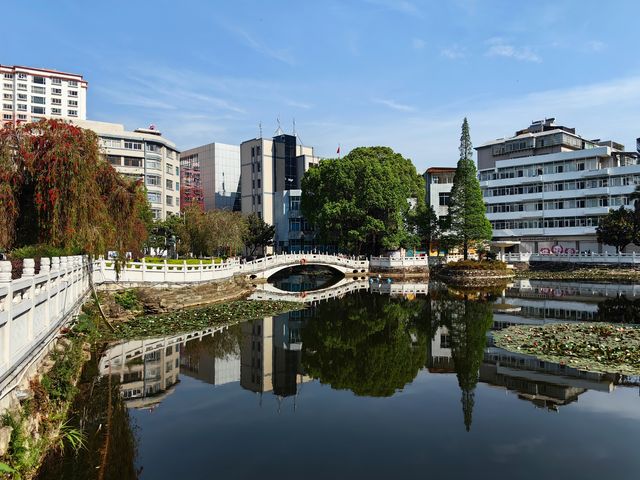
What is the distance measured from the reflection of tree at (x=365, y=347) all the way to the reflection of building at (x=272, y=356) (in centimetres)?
52

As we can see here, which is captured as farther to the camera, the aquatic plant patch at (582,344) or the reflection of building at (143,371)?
the aquatic plant patch at (582,344)

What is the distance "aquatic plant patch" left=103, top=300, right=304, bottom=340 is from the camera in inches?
850

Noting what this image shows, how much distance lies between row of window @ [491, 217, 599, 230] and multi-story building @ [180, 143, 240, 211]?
43.4 metres

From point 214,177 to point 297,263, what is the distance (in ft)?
131

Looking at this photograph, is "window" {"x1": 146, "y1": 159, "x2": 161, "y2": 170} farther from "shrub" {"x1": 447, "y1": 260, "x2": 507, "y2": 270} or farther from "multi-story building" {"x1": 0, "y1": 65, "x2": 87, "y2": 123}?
"shrub" {"x1": 447, "y1": 260, "x2": 507, "y2": 270}

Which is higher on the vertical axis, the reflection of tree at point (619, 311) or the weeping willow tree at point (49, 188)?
the weeping willow tree at point (49, 188)

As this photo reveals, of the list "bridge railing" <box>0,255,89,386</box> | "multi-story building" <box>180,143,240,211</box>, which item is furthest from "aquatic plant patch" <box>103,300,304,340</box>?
"multi-story building" <box>180,143,240,211</box>

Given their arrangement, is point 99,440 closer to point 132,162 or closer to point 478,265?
point 478,265

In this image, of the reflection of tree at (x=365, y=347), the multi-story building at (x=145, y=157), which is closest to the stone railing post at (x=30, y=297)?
the reflection of tree at (x=365, y=347)

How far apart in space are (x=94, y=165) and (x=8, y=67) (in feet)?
269

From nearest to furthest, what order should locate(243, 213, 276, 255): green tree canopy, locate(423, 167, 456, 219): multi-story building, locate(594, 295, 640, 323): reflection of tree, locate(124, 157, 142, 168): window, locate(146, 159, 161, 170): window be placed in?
locate(594, 295, 640, 323): reflection of tree → locate(124, 157, 142, 168): window → locate(146, 159, 161, 170): window → locate(243, 213, 276, 255): green tree canopy → locate(423, 167, 456, 219): multi-story building

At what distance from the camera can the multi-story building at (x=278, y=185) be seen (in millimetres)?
72812

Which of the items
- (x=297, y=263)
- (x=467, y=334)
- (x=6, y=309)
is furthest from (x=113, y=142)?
(x=6, y=309)

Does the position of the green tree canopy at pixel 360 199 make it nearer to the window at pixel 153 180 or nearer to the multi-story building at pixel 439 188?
the multi-story building at pixel 439 188
